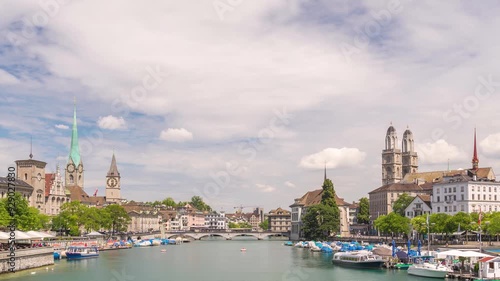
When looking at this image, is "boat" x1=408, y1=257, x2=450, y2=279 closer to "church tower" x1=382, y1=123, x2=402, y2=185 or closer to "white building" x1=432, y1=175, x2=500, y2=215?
"white building" x1=432, y1=175, x2=500, y2=215

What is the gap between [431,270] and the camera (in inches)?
2174

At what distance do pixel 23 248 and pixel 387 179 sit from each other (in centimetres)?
14647

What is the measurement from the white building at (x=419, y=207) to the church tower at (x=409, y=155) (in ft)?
238

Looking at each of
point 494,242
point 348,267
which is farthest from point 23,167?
point 494,242

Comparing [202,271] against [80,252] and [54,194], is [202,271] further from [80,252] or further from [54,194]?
[54,194]

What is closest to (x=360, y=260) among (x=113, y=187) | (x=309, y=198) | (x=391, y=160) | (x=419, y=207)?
(x=419, y=207)

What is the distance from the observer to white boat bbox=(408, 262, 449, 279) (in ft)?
179

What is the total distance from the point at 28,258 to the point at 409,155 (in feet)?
488

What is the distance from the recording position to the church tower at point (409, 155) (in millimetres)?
191250

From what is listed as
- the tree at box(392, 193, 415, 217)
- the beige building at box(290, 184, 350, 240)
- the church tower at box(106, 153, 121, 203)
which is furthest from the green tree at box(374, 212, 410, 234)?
the church tower at box(106, 153, 121, 203)

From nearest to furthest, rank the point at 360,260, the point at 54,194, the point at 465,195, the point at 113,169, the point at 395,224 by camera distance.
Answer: the point at 360,260
the point at 395,224
the point at 465,195
the point at 54,194
the point at 113,169

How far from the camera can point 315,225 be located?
126 m

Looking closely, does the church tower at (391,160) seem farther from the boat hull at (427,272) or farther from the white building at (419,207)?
the boat hull at (427,272)

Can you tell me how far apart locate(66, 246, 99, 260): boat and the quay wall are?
39.9ft
